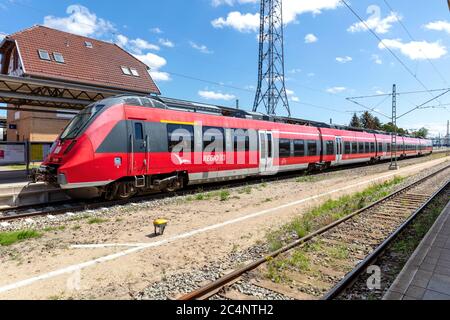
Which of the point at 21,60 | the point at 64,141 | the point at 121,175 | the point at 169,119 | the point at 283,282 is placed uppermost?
the point at 21,60

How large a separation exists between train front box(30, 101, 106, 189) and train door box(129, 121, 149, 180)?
127 cm

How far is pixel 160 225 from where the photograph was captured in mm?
7637

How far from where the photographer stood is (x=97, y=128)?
9.91 m

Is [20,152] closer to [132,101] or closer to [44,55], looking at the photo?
[132,101]

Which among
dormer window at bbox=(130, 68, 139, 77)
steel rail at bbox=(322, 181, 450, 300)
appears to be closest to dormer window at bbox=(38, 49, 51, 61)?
dormer window at bbox=(130, 68, 139, 77)

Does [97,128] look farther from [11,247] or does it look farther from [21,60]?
[21,60]

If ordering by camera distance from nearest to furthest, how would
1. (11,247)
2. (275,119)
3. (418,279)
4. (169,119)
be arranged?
(418,279), (11,247), (169,119), (275,119)

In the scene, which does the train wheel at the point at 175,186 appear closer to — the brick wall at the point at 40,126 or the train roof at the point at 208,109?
the train roof at the point at 208,109

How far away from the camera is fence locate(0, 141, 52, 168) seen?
15.8m

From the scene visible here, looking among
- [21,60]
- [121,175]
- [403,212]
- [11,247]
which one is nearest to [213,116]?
[121,175]

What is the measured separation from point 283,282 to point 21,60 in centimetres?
2754

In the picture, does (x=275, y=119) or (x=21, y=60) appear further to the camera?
(x=21, y=60)

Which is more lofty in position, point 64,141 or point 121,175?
point 64,141
